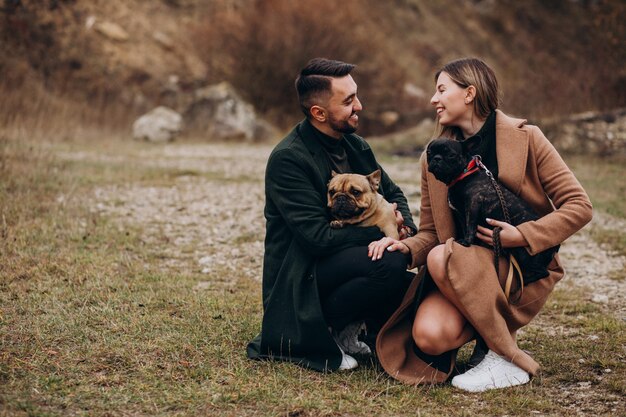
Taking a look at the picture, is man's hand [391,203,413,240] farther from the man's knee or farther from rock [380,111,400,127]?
rock [380,111,400,127]

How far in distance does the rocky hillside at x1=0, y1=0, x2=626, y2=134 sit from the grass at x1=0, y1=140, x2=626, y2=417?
996cm

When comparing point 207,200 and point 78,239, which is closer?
point 78,239

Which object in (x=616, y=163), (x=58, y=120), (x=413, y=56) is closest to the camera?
(x=616, y=163)

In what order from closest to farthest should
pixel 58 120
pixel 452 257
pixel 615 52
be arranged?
pixel 452 257 < pixel 58 120 < pixel 615 52

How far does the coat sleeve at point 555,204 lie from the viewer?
4121 millimetres

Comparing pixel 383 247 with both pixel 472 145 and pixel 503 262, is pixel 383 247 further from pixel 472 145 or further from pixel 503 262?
pixel 472 145

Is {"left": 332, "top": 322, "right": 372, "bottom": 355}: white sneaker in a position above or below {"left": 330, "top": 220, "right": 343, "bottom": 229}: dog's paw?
below

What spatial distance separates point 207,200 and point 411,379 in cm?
679

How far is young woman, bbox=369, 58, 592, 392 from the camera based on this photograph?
4137 mm

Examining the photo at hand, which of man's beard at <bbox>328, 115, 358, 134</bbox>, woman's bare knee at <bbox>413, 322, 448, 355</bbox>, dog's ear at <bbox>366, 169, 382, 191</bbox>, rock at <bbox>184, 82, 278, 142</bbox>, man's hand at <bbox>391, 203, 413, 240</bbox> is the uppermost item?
rock at <bbox>184, 82, 278, 142</bbox>

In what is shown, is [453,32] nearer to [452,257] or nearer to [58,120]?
[58,120]

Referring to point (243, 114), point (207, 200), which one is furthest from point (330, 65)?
point (243, 114)

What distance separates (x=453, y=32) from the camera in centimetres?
3800

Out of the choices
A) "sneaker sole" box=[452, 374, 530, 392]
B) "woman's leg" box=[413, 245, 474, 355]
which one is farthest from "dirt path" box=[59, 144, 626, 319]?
"woman's leg" box=[413, 245, 474, 355]
